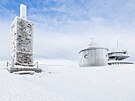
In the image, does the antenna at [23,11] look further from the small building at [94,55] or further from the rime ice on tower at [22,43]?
the small building at [94,55]

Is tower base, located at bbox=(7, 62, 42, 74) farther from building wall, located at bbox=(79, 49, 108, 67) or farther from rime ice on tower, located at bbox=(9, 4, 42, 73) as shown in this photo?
building wall, located at bbox=(79, 49, 108, 67)

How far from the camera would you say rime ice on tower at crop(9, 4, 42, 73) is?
1758 centimetres

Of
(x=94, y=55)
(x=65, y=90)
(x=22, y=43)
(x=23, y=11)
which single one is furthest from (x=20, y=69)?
(x=94, y=55)

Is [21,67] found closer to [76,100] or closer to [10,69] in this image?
[10,69]

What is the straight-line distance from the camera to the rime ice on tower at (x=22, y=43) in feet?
57.7

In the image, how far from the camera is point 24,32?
61.0ft

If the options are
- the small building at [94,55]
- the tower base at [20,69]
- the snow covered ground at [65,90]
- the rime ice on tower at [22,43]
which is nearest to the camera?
the snow covered ground at [65,90]

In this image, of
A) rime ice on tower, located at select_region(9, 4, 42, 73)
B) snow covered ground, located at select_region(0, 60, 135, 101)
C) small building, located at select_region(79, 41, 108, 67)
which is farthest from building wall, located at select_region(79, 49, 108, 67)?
snow covered ground, located at select_region(0, 60, 135, 101)

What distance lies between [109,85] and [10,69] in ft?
32.2

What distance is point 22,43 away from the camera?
18188 millimetres

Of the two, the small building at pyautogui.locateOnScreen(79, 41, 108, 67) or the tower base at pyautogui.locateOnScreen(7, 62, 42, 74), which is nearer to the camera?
the tower base at pyautogui.locateOnScreen(7, 62, 42, 74)

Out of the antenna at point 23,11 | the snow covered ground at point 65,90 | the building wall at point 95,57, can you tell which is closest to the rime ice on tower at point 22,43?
the antenna at point 23,11

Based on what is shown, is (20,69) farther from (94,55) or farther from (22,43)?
(94,55)

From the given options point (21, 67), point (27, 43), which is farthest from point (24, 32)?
point (21, 67)
